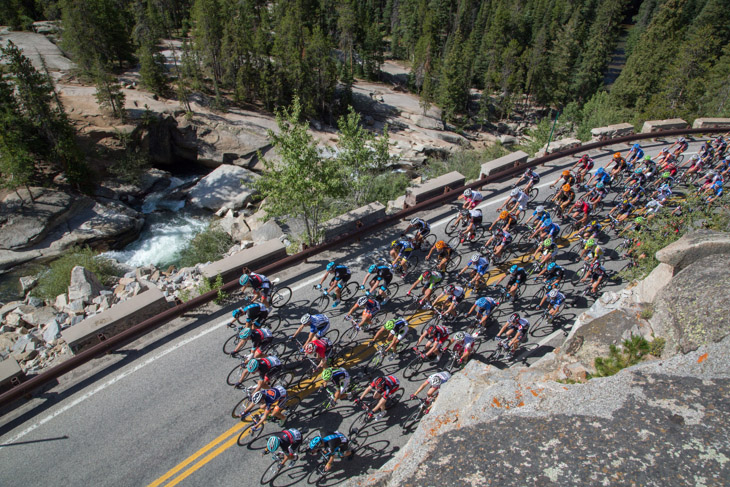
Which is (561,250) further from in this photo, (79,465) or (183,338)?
(79,465)

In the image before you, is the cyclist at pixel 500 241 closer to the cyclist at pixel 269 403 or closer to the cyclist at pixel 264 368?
the cyclist at pixel 264 368

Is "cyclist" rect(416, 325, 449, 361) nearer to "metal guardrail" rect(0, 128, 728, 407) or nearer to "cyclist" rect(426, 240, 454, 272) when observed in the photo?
"cyclist" rect(426, 240, 454, 272)

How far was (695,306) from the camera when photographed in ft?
23.6

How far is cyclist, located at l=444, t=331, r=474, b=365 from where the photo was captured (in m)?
10.5

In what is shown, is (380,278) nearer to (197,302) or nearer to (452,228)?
(452,228)

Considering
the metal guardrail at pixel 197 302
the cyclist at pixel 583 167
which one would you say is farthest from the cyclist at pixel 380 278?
the cyclist at pixel 583 167

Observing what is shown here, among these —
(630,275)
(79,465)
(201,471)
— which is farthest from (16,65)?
(630,275)

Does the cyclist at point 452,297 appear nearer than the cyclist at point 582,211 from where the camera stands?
Yes

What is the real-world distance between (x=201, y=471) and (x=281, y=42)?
48913 mm

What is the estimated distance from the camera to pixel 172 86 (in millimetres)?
44125

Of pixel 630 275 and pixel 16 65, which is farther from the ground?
pixel 16 65

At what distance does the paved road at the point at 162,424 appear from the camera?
8.44 meters

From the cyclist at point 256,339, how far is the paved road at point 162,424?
95cm

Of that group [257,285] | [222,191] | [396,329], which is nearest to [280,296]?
[257,285]
